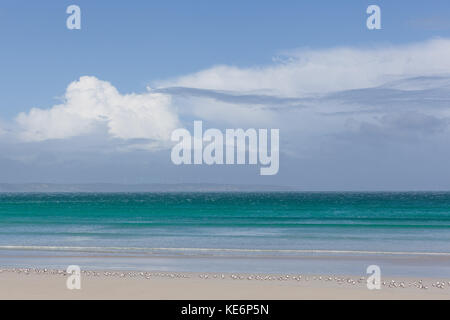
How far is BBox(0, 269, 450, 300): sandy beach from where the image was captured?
16.0 m

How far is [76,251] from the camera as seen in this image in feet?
95.1

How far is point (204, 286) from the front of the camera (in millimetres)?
17328

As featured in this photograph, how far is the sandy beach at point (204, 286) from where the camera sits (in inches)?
630

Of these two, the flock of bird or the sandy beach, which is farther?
the flock of bird

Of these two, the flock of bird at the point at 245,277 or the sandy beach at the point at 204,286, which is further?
the flock of bird at the point at 245,277

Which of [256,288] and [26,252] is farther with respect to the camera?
[26,252]

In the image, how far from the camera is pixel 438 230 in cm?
4347
